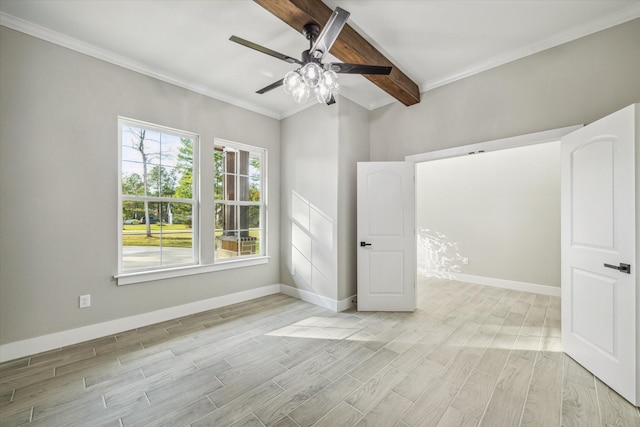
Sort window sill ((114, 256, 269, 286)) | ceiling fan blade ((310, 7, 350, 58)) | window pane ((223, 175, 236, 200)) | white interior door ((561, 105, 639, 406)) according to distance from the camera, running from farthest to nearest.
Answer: window pane ((223, 175, 236, 200)) → window sill ((114, 256, 269, 286)) → white interior door ((561, 105, 639, 406)) → ceiling fan blade ((310, 7, 350, 58))

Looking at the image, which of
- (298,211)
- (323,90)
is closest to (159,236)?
(298,211)

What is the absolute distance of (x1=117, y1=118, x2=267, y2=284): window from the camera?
3.11 m

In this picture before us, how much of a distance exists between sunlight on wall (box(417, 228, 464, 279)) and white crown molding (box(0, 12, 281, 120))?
15.9 ft

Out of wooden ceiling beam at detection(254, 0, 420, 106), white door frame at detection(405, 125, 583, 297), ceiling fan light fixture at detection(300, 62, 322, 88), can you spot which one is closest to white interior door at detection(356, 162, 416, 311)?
white door frame at detection(405, 125, 583, 297)

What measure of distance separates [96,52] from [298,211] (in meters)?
2.98

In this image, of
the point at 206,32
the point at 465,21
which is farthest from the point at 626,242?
the point at 206,32

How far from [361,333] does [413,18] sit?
318cm

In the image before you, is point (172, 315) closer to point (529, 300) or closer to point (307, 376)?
point (307, 376)

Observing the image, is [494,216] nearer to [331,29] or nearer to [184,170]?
[331,29]

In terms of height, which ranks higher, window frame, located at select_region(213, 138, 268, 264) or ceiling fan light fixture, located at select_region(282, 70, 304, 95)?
ceiling fan light fixture, located at select_region(282, 70, 304, 95)

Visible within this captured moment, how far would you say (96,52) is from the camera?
2.77 meters

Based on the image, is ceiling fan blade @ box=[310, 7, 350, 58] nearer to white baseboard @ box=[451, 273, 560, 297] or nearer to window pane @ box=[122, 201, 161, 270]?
window pane @ box=[122, 201, 161, 270]

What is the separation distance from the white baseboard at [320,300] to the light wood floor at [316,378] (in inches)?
13.7

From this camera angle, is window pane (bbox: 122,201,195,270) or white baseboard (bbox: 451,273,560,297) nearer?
window pane (bbox: 122,201,195,270)
